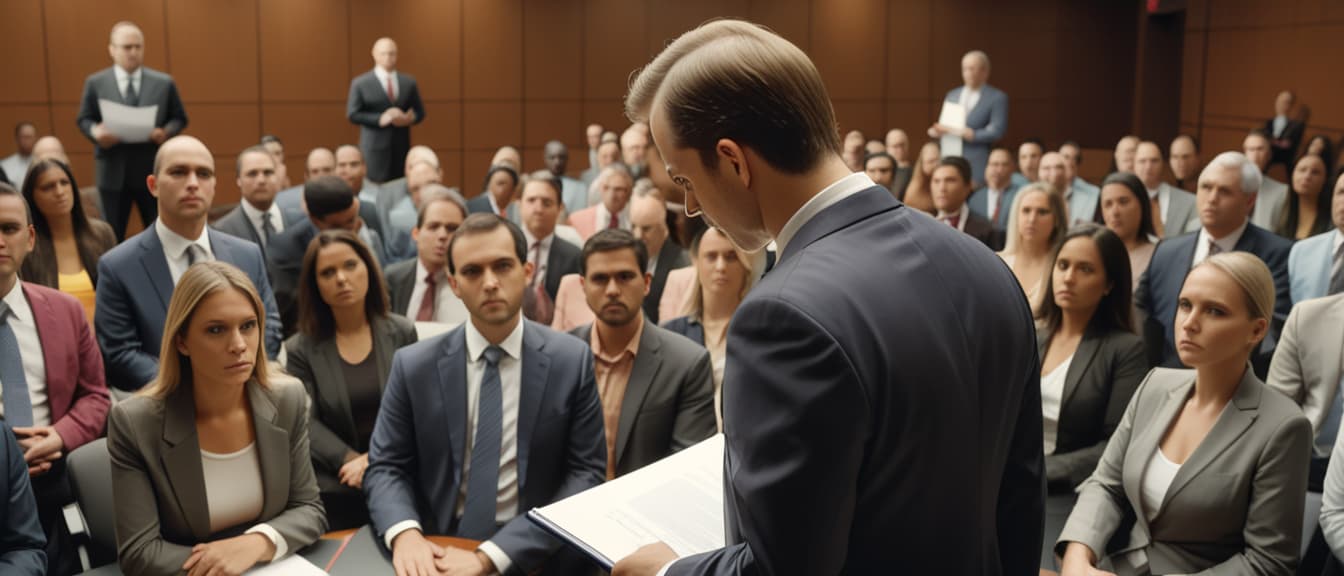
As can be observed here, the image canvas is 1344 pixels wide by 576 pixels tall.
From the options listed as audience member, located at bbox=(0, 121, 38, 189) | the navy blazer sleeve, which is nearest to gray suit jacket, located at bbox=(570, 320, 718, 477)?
the navy blazer sleeve

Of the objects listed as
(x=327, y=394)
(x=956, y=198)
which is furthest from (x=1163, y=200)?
(x=327, y=394)

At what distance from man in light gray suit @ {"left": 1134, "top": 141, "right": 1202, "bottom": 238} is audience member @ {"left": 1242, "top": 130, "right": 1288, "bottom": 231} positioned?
417 millimetres

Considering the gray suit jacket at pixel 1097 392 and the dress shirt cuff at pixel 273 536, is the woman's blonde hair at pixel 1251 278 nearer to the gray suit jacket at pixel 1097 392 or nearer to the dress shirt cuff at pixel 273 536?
the gray suit jacket at pixel 1097 392

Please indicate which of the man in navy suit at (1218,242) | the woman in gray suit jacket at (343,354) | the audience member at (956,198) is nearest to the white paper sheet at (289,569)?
the woman in gray suit jacket at (343,354)

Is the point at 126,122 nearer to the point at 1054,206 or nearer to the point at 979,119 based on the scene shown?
the point at 1054,206

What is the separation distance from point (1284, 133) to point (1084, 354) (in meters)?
7.83

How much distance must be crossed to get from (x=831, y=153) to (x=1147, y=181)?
671cm

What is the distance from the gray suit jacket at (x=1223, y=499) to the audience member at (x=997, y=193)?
4.96 meters

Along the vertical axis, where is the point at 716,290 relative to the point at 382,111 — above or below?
below

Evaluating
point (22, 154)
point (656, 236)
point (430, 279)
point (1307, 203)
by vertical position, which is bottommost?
point (430, 279)

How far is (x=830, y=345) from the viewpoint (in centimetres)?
112

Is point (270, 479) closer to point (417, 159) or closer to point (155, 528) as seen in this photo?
point (155, 528)

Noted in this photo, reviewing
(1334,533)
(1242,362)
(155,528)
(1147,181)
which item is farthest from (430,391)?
(1147,181)

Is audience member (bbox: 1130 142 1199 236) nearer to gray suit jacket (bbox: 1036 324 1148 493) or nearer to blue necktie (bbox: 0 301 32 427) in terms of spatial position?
gray suit jacket (bbox: 1036 324 1148 493)
